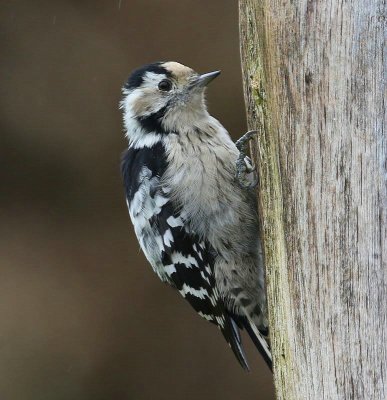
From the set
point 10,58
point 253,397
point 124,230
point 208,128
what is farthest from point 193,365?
point 208,128

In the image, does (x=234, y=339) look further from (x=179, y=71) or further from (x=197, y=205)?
(x=179, y=71)

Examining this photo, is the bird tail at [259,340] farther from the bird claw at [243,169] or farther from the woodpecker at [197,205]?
the bird claw at [243,169]

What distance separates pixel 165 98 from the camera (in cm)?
420

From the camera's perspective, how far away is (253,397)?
7043 millimetres

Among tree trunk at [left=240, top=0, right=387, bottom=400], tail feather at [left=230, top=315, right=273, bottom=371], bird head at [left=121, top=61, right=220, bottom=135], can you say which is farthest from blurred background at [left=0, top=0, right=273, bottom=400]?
tree trunk at [left=240, top=0, right=387, bottom=400]

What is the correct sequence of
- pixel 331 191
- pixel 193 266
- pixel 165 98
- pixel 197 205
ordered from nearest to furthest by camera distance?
pixel 331 191
pixel 197 205
pixel 193 266
pixel 165 98

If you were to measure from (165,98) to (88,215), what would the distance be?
2.68 metres

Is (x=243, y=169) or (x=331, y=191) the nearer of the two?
(x=331, y=191)

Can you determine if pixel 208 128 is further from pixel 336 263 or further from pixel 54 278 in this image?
pixel 54 278

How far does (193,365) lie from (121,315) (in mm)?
720

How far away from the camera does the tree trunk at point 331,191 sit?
2740mm

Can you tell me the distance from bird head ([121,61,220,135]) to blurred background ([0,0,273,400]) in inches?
84.0

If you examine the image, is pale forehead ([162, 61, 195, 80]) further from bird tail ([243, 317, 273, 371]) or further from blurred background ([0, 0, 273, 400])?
blurred background ([0, 0, 273, 400])

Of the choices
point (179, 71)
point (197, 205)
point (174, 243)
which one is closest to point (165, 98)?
point (179, 71)
